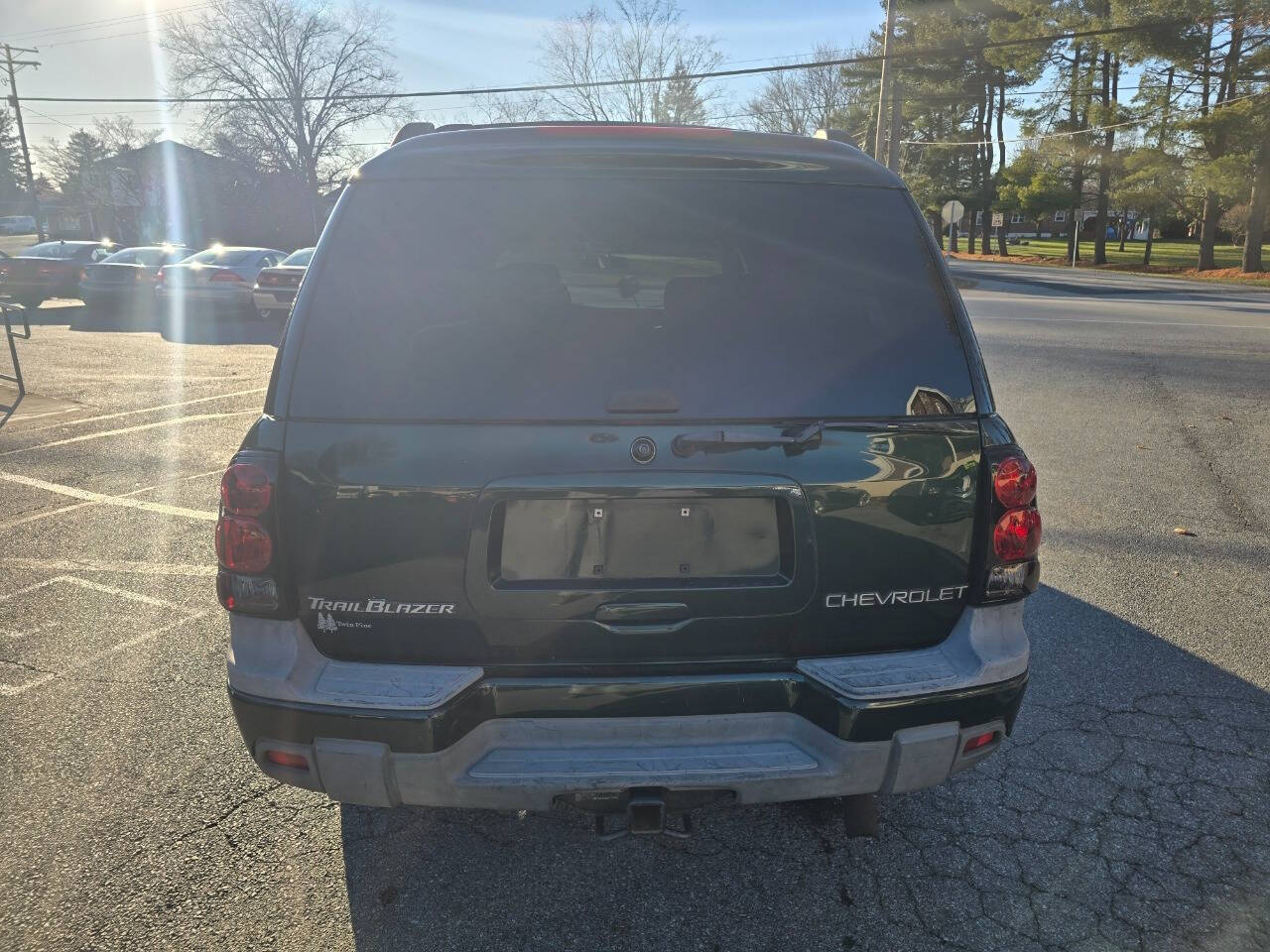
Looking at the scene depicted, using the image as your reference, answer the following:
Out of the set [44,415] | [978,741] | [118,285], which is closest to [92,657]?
[978,741]

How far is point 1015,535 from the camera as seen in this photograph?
7.36 feet

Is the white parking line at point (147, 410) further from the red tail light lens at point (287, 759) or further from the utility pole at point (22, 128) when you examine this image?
the utility pole at point (22, 128)

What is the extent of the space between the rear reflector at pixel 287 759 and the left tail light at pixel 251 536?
34 centimetres

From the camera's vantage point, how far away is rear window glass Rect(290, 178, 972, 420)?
2.08 metres

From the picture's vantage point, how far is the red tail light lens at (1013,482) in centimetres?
220

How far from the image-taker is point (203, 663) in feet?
12.5

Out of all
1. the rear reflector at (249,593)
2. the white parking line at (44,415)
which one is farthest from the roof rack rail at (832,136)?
the white parking line at (44,415)

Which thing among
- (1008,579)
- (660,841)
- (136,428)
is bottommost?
(660,841)

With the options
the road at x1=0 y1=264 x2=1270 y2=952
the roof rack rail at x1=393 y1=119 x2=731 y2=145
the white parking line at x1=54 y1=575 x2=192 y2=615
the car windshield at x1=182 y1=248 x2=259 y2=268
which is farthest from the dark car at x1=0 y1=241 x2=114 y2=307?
the roof rack rail at x1=393 y1=119 x2=731 y2=145

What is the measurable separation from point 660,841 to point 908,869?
74 cm

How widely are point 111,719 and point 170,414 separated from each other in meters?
6.59

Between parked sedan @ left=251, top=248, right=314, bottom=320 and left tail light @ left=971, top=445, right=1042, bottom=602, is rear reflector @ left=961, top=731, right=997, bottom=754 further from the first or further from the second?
parked sedan @ left=251, top=248, right=314, bottom=320

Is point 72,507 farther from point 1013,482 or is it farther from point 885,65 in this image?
point 885,65

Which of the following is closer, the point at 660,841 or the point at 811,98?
the point at 660,841
